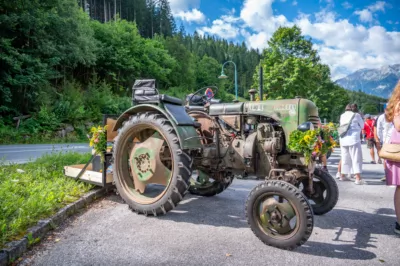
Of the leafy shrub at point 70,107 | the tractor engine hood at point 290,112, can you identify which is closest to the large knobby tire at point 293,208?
the tractor engine hood at point 290,112

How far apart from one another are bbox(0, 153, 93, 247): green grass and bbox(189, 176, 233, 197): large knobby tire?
175cm

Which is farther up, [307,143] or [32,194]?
[307,143]

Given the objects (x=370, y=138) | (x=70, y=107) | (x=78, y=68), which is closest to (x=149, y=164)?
(x=370, y=138)

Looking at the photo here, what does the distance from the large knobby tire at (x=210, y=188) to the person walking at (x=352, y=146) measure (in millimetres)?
3191

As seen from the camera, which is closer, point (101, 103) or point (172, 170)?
point (172, 170)

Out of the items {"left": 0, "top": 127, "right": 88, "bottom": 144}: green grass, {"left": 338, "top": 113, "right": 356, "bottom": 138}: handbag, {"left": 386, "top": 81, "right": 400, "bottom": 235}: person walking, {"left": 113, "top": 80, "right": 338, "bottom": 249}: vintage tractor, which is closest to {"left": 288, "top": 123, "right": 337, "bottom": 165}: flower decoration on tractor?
{"left": 113, "top": 80, "right": 338, "bottom": 249}: vintage tractor

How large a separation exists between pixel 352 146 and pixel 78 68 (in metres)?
26.0

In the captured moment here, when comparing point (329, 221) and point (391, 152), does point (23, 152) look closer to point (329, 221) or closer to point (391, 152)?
point (329, 221)

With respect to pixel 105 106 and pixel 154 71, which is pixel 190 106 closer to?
pixel 105 106

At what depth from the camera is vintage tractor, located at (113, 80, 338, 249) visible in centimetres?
310

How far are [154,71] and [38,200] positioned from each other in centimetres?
2952

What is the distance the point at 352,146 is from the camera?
21.0 feet

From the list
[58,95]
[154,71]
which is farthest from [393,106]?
[154,71]

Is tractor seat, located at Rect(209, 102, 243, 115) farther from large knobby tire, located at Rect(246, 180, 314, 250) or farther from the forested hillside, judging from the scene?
the forested hillside
